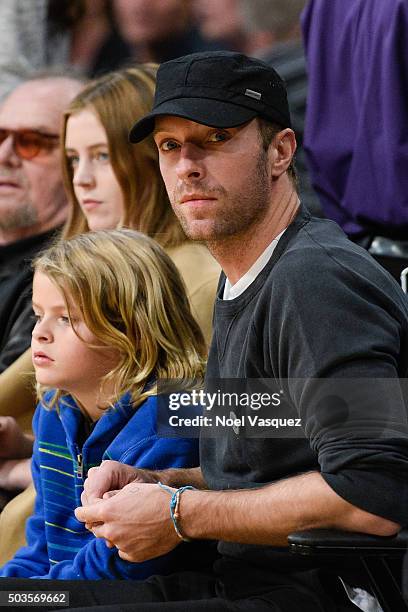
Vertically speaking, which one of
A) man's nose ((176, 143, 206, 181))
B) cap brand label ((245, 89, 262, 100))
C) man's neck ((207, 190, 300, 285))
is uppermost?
cap brand label ((245, 89, 262, 100))

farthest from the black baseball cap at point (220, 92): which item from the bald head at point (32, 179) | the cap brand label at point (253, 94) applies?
the bald head at point (32, 179)

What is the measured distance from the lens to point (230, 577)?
2.01 m

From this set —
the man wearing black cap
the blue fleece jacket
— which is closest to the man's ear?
the man wearing black cap

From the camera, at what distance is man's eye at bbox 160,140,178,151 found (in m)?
2.09

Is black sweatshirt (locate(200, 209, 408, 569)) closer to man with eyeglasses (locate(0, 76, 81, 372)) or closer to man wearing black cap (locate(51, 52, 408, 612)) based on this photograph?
man wearing black cap (locate(51, 52, 408, 612))

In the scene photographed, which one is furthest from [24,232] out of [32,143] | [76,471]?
[76,471]

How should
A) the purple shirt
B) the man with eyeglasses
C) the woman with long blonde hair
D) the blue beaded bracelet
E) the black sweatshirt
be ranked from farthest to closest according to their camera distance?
the man with eyeglasses, the purple shirt, the woman with long blonde hair, the blue beaded bracelet, the black sweatshirt

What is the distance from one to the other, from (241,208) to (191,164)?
119 mm

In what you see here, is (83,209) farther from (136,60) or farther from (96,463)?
(136,60)

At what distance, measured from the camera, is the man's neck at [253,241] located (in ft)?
6.70

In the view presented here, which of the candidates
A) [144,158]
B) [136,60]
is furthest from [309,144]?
[136,60]

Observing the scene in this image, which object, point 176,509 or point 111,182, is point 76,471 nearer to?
point 176,509

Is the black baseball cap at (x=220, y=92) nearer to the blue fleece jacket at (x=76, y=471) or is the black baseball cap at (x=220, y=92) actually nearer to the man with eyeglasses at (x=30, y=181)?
the blue fleece jacket at (x=76, y=471)

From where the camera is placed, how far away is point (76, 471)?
2275mm
